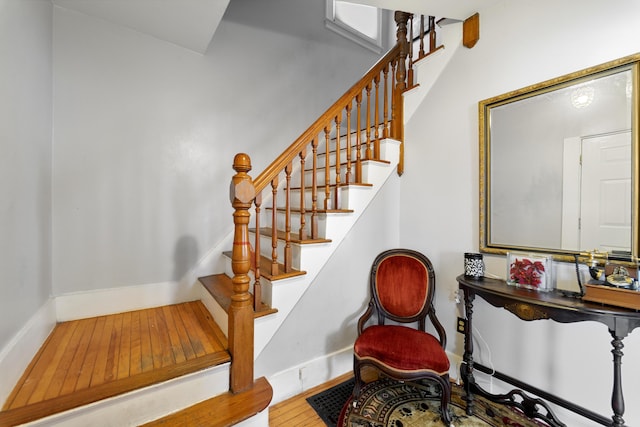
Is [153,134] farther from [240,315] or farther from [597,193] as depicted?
[597,193]

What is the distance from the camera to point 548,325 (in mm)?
1486

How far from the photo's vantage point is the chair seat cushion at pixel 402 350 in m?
1.46

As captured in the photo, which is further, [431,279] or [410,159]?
[410,159]

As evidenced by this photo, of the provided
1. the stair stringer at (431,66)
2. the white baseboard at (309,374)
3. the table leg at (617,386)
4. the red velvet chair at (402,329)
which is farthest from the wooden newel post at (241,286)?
the table leg at (617,386)

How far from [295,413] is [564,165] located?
2116mm

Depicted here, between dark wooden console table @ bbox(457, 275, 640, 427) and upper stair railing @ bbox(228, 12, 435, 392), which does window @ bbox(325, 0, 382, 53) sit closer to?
upper stair railing @ bbox(228, 12, 435, 392)

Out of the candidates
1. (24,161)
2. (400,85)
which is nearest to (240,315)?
(24,161)

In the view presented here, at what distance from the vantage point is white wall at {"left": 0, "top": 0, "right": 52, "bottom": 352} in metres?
1.15

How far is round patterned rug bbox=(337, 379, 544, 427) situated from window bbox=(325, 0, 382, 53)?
386 cm

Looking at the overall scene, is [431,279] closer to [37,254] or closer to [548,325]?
[548,325]

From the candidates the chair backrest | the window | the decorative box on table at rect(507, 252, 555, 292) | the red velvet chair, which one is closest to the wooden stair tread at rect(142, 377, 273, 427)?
the red velvet chair

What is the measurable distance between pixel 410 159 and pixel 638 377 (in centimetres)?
177

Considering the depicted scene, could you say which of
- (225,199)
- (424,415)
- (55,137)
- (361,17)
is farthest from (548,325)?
(361,17)

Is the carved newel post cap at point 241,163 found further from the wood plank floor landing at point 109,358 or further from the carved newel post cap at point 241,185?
the wood plank floor landing at point 109,358
